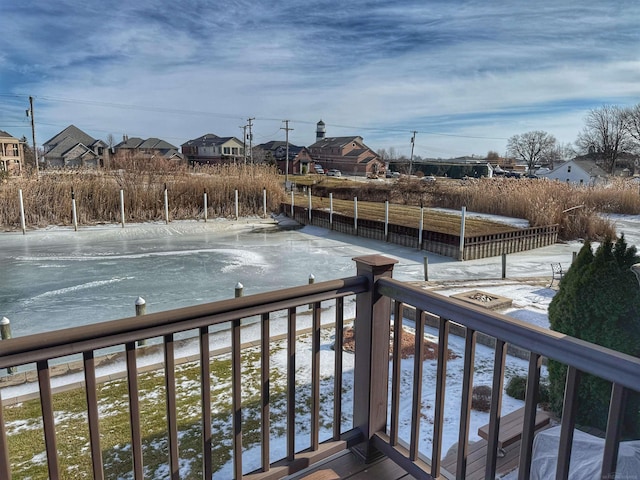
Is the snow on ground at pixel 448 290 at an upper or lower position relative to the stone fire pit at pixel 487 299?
lower

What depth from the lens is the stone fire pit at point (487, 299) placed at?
18.2 ft

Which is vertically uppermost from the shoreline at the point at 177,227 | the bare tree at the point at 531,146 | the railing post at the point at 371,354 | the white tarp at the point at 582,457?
the bare tree at the point at 531,146

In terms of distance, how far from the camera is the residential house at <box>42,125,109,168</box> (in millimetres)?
40309

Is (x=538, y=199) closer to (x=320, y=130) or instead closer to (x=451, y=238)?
(x=451, y=238)

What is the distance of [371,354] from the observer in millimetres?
1829

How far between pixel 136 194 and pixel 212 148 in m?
34.7

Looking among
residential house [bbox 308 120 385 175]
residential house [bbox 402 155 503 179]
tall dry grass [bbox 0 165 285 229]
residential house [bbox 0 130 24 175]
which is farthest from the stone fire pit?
residential house [bbox 308 120 385 175]

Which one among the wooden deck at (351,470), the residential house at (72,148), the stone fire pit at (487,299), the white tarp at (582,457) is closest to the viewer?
the white tarp at (582,457)

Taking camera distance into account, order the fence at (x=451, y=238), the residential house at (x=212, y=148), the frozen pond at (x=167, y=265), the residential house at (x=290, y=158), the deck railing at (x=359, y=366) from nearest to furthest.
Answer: the deck railing at (x=359, y=366)
the frozen pond at (x=167, y=265)
the fence at (x=451, y=238)
the residential house at (x=290, y=158)
the residential house at (x=212, y=148)

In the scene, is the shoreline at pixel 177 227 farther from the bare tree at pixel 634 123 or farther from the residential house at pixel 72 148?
the bare tree at pixel 634 123

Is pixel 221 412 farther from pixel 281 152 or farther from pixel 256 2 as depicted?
pixel 281 152

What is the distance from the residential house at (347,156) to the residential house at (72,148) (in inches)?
958

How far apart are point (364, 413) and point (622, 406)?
113 centimetres

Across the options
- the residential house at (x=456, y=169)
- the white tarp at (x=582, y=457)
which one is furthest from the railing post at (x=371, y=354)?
the residential house at (x=456, y=169)
